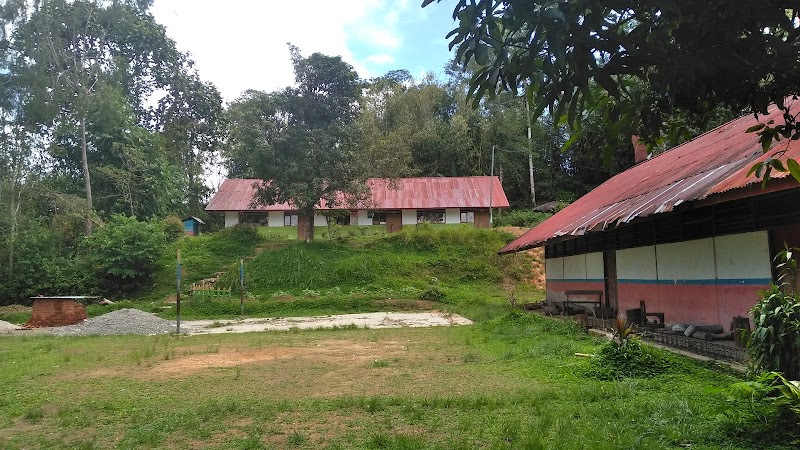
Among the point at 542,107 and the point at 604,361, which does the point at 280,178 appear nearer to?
the point at 604,361

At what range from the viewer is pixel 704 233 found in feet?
32.2

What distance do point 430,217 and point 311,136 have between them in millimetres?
11589

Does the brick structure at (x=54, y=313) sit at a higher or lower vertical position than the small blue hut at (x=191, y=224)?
lower

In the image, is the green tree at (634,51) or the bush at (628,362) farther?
the bush at (628,362)

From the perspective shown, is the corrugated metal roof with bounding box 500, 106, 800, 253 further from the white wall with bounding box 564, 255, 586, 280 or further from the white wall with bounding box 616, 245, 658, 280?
the white wall with bounding box 564, 255, 586, 280

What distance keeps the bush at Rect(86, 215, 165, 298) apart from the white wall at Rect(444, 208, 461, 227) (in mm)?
17747

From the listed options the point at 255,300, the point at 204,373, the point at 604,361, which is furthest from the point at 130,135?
the point at 604,361

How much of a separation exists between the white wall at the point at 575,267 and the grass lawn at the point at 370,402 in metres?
5.96

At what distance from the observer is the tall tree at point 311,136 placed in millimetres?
30062

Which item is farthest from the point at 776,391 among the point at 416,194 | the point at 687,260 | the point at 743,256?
the point at 416,194

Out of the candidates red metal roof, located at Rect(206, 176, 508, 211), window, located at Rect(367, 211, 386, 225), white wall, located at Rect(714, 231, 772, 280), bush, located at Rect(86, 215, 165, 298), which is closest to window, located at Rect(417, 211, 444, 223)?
red metal roof, located at Rect(206, 176, 508, 211)

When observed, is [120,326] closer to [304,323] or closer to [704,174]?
[304,323]

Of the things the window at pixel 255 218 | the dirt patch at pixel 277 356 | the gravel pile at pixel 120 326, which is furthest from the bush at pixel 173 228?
the dirt patch at pixel 277 356

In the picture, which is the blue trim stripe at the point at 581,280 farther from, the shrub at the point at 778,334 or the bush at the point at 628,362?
the shrub at the point at 778,334
